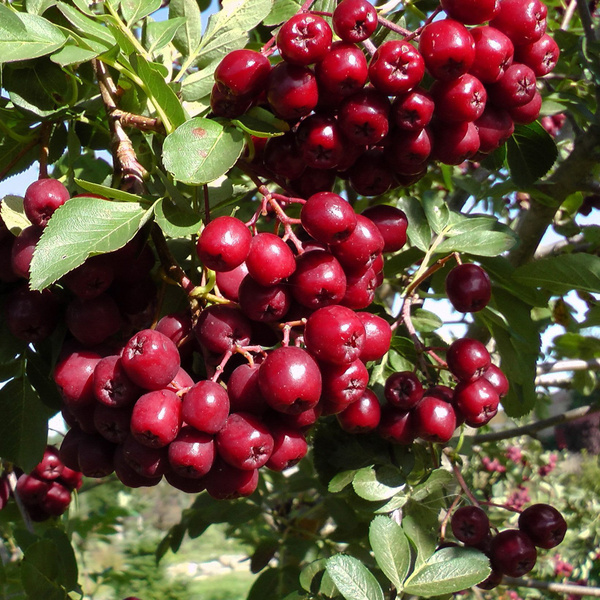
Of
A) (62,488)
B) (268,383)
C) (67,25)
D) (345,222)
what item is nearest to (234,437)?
(268,383)

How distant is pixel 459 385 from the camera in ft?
4.33

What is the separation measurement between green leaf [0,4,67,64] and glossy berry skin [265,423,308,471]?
0.70m

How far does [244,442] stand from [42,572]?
3.10 feet

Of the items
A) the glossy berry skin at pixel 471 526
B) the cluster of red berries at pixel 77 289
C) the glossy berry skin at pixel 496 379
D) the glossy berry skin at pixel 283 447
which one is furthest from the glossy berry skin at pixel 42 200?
the glossy berry skin at pixel 471 526

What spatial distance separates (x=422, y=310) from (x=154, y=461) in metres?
0.93

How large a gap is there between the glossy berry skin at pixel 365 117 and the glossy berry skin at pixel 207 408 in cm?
43

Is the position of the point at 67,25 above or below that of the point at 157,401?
above

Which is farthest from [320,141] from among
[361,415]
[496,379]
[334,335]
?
[496,379]

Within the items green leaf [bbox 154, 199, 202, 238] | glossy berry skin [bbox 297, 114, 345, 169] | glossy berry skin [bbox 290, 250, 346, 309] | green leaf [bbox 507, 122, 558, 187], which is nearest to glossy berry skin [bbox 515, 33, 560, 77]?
green leaf [bbox 507, 122, 558, 187]

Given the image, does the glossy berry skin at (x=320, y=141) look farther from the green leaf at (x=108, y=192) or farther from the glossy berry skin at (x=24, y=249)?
the glossy berry skin at (x=24, y=249)

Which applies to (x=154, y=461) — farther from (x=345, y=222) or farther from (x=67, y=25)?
(x=67, y=25)

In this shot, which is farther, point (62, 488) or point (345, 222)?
point (62, 488)

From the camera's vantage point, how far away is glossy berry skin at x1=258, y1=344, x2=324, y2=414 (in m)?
0.91

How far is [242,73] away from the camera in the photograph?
1014mm
